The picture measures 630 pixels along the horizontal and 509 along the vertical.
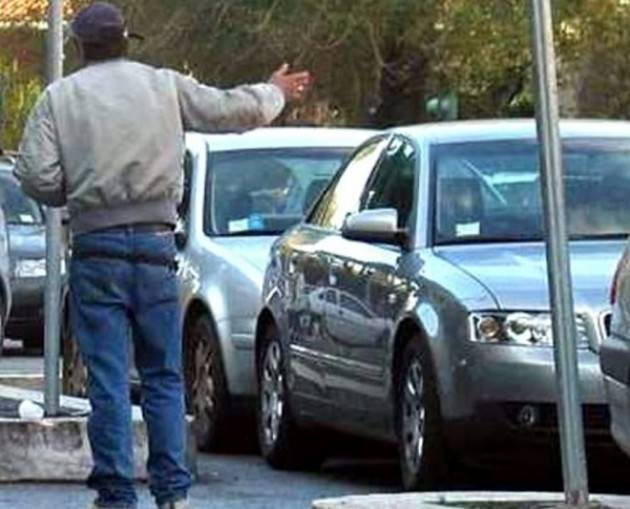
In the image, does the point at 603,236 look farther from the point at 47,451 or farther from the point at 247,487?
the point at 47,451

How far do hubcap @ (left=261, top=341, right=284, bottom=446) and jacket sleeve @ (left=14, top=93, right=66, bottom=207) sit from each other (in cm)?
428

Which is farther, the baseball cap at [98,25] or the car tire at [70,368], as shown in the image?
the car tire at [70,368]

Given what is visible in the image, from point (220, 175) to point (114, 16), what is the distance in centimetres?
605

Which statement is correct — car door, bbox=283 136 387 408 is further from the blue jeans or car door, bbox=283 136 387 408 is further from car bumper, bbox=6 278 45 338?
car bumper, bbox=6 278 45 338

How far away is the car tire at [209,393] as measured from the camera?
1337cm

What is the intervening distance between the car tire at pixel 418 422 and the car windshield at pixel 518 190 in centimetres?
67

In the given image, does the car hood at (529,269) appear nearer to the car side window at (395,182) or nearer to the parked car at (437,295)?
the parked car at (437,295)

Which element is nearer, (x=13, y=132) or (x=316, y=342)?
(x=316, y=342)

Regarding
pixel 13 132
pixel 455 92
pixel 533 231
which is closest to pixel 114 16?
pixel 533 231

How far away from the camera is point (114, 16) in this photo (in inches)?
330

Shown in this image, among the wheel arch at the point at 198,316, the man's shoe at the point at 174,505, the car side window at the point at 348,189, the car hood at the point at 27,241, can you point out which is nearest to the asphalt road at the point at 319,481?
the wheel arch at the point at 198,316

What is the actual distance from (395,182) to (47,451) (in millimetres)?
2214

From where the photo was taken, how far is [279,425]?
12.5 metres

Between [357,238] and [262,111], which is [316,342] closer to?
[357,238]
